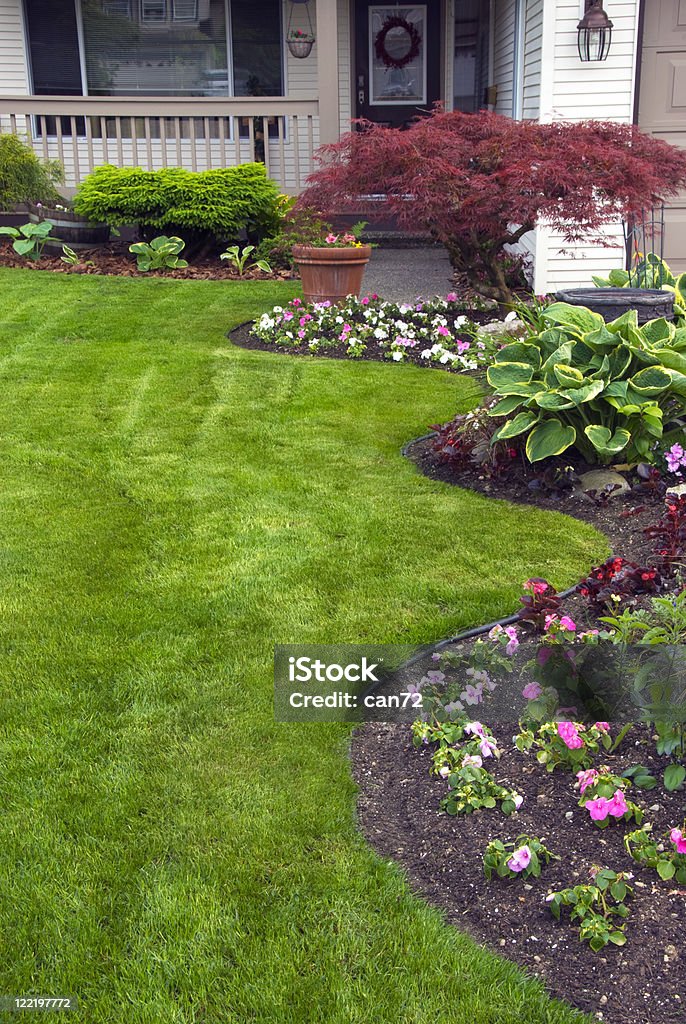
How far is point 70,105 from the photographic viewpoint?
10.8 meters

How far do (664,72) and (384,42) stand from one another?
5.22 metres

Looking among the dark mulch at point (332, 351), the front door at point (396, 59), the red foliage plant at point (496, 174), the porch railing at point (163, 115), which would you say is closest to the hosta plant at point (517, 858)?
the dark mulch at point (332, 351)

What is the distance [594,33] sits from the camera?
8156mm

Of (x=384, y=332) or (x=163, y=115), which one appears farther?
(x=163, y=115)

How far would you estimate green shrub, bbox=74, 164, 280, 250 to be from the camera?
9570mm

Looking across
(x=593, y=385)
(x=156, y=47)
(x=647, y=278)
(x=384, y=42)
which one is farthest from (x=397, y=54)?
(x=593, y=385)

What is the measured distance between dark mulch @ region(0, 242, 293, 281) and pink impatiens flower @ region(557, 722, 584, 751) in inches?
294

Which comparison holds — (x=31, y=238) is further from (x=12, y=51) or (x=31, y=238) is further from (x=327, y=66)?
(x=12, y=51)

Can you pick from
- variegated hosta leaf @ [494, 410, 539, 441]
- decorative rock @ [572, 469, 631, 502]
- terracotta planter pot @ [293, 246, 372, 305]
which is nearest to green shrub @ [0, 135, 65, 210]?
terracotta planter pot @ [293, 246, 372, 305]

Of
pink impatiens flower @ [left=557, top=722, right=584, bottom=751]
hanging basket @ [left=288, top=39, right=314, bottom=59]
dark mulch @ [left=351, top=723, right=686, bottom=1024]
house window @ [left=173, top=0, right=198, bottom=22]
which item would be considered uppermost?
house window @ [left=173, top=0, right=198, bottom=22]

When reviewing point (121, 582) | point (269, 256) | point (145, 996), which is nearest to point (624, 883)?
point (145, 996)

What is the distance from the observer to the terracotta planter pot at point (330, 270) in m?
7.52

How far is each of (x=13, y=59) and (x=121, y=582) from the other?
11.5 metres

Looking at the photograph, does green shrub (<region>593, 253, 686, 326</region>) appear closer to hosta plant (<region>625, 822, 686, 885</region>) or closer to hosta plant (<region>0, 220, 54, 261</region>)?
hosta plant (<region>625, 822, 686, 885</region>)
